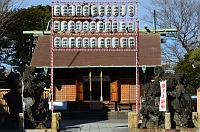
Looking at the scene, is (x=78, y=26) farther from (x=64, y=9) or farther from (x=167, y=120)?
(x=167, y=120)

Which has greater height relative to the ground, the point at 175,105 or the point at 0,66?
the point at 0,66

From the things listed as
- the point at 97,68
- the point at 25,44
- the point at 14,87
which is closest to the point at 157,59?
the point at 97,68

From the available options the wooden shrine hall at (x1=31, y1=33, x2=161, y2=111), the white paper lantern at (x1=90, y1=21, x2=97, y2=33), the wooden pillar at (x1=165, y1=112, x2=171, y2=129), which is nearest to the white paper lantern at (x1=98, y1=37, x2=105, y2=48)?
the white paper lantern at (x1=90, y1=21, x2=97, y2=33)

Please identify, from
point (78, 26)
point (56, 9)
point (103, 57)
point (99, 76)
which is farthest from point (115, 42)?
point (99, 76)

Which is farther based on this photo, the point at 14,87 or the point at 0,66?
the point at 0,66

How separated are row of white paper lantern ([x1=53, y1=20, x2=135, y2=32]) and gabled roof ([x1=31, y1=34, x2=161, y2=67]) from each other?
839 cm

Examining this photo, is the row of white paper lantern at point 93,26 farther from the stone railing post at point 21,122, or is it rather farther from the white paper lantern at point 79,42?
the stone railing post at point 21,122

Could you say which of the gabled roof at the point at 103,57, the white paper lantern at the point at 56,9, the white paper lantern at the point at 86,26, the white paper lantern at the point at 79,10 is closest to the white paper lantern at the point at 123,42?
the white paper lantern at the point at 86,26

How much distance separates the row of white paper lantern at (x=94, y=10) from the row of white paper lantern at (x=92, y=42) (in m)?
1.21

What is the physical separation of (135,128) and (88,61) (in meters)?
11.5

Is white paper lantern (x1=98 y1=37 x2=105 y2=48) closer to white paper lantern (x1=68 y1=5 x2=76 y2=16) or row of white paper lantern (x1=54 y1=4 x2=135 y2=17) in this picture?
row of white paper lantern (x1=54 y1=4 x2=135 y2=17)

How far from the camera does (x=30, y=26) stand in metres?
41.0

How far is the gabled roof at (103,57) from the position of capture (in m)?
29.2

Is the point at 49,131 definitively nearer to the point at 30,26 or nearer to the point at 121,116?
the point at 121,116
